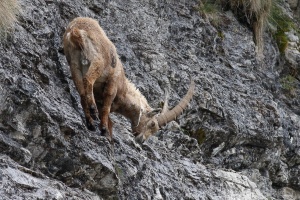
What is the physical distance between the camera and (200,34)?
1345 cm

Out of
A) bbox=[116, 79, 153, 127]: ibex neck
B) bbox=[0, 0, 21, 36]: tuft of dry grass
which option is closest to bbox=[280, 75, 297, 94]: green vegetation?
bbox=[116, 79, 153, 127]: ibex neck

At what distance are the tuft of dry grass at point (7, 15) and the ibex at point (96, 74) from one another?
2.84 ft

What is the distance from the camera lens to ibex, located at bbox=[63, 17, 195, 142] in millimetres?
7918

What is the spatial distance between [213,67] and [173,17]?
1.48 m

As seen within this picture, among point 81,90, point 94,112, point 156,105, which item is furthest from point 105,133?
point 156,105

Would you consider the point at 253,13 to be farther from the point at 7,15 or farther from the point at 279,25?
the point at 7,15

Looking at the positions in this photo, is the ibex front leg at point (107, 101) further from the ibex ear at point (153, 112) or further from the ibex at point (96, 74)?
the ibex ear at point (153, 112)

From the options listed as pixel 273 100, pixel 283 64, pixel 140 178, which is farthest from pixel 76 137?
pixel 283 64

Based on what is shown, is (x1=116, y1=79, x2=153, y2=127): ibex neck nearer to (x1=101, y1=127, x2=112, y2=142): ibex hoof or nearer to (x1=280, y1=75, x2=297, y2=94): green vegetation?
(x1=101, y1=127, x2=112, y2=142): ibex hoof

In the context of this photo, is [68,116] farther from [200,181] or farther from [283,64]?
[283,64]

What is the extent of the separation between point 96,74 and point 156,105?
3.16 meters

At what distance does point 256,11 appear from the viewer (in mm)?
15094

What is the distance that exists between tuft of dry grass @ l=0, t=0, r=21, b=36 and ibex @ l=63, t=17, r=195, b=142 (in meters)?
0.86

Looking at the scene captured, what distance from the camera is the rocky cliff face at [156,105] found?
6758 mm
